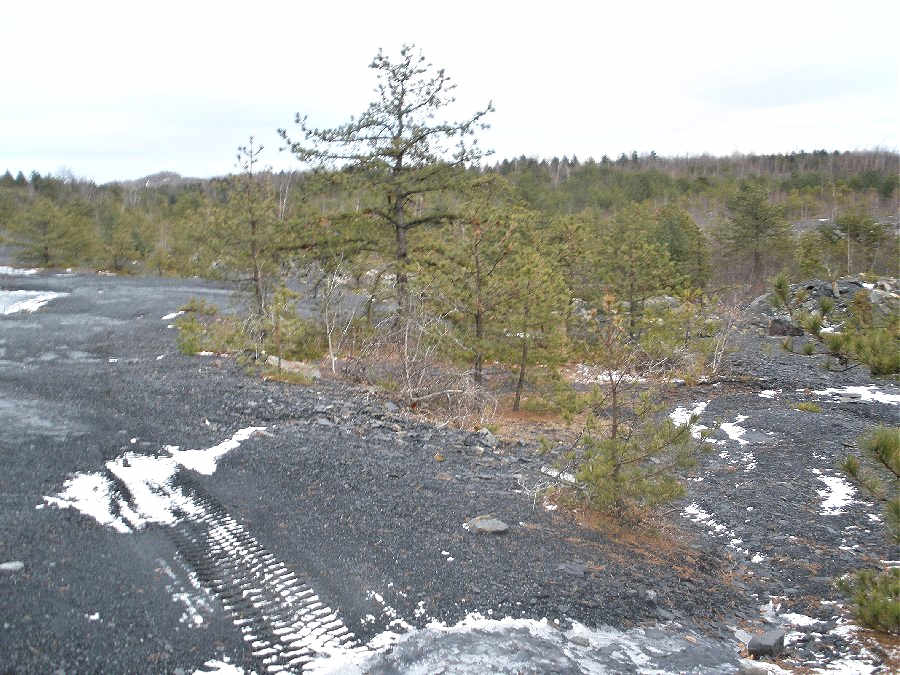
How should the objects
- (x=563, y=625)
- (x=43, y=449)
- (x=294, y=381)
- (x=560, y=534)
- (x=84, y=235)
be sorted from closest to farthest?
(x=563, y=625) → (x=560, y=534) → (x=43, y=449) → (x=294, y=381) → (x=84, y=235)

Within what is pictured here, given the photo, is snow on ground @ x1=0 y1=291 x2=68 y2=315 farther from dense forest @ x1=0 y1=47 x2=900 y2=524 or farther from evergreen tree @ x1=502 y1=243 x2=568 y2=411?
evergreen tree @ x1=502 y1=243 x2=568 y2=411

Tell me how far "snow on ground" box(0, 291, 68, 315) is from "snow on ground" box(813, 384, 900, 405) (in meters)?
25.3

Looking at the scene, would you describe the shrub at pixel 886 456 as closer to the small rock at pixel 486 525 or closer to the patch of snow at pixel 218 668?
the small rock at pixel 486 525

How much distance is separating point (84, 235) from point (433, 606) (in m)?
47.0

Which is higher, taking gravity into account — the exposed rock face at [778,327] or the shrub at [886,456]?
the shrub at [886,456]

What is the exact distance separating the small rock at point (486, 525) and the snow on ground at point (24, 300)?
2418cm

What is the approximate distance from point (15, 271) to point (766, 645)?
48.4 m

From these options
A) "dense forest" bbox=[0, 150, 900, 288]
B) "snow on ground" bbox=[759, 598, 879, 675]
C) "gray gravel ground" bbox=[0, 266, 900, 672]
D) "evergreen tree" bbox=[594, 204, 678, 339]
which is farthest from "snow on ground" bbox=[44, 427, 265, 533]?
"evergreen tree" bbox=[594, 204, 678, 339]

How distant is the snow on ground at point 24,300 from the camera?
25.5 meters

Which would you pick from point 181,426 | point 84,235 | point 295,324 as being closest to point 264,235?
point 295,324

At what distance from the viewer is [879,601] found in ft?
13.8

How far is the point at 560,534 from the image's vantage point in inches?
230

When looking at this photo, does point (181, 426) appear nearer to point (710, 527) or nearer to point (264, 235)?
point (710, 527)

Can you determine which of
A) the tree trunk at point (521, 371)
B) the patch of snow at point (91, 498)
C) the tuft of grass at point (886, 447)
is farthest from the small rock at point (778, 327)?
the patch of snow at point (91, 498)
